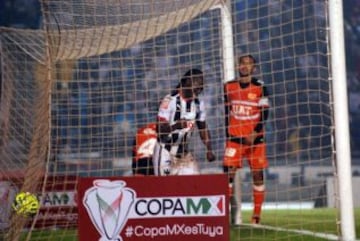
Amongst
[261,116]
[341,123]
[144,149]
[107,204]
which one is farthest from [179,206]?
[144,149]

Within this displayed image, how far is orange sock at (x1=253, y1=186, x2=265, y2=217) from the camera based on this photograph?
7.38 meters

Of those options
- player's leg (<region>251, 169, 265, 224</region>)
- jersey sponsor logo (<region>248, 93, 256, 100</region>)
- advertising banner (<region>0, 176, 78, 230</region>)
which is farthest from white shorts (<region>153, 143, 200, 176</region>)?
advertising banner (<region>0, 176, 78, 230</region>)

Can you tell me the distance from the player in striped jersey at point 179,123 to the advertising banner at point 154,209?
1.93 meters

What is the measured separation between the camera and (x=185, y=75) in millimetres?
6887

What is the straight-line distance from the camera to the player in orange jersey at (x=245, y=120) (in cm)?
718

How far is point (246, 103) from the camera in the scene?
23.5 ft

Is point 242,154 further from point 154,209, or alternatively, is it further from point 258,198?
point 154,209

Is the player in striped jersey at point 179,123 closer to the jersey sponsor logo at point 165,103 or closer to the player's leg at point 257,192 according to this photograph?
the jersey sponsor logo at point 165,103

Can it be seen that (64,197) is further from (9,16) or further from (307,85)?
(9,16)

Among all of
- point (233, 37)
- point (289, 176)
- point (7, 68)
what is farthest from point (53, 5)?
point (289, 176)

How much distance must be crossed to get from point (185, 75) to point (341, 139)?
5.33ft

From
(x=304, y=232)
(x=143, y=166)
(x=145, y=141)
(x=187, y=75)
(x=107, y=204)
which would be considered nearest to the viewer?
(x=107, y=204)

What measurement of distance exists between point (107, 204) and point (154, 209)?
0.27 m

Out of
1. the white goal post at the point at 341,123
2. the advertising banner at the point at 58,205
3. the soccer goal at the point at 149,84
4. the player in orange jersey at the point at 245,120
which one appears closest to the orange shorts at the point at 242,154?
the player in orange jersey at the point at 245,120
